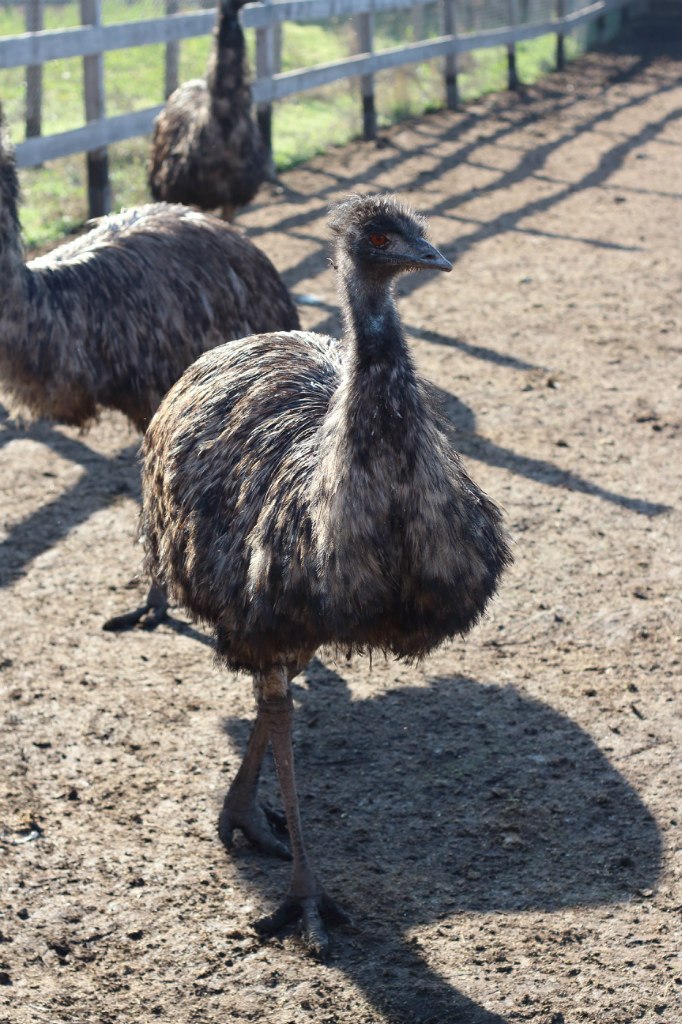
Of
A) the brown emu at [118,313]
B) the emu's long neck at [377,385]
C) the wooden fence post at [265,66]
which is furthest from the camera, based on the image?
the wooden fence post at [265,66]

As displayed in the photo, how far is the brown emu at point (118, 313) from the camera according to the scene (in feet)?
15.8

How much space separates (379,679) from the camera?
15.1 feet

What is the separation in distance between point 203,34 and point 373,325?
25.0ft

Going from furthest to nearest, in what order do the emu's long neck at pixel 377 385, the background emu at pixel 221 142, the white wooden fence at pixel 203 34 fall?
the white wooden fence at pixel 203 34 < the background emu at pixel 221 142 < the emu's long neck at pixel 377 385

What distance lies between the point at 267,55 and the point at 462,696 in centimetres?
800

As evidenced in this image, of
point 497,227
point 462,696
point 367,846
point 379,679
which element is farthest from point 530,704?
point 497,227

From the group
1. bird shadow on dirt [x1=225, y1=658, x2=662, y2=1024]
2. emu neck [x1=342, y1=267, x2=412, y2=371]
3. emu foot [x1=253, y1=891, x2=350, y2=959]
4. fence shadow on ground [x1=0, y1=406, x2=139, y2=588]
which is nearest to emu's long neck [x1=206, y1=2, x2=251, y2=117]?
fence shadow on ground [x1=0, y1=406, x2=139, y2=588]

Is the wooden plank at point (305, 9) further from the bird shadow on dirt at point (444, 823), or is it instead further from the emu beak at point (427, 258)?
the emu beak at point (427, 258)

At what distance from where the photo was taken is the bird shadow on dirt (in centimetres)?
340

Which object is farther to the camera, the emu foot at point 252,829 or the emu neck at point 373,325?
the emu foot at point 252,829

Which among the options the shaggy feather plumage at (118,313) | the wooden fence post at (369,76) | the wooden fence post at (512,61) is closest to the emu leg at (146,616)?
the shaggy feather plumage at (118,313)

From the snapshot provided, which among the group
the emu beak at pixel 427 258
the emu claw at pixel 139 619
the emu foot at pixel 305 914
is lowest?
the emu foot at pixel 305 914

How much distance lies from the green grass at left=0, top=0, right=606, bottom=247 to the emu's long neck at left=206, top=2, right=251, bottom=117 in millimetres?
1804

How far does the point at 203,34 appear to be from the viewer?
1002 cm
